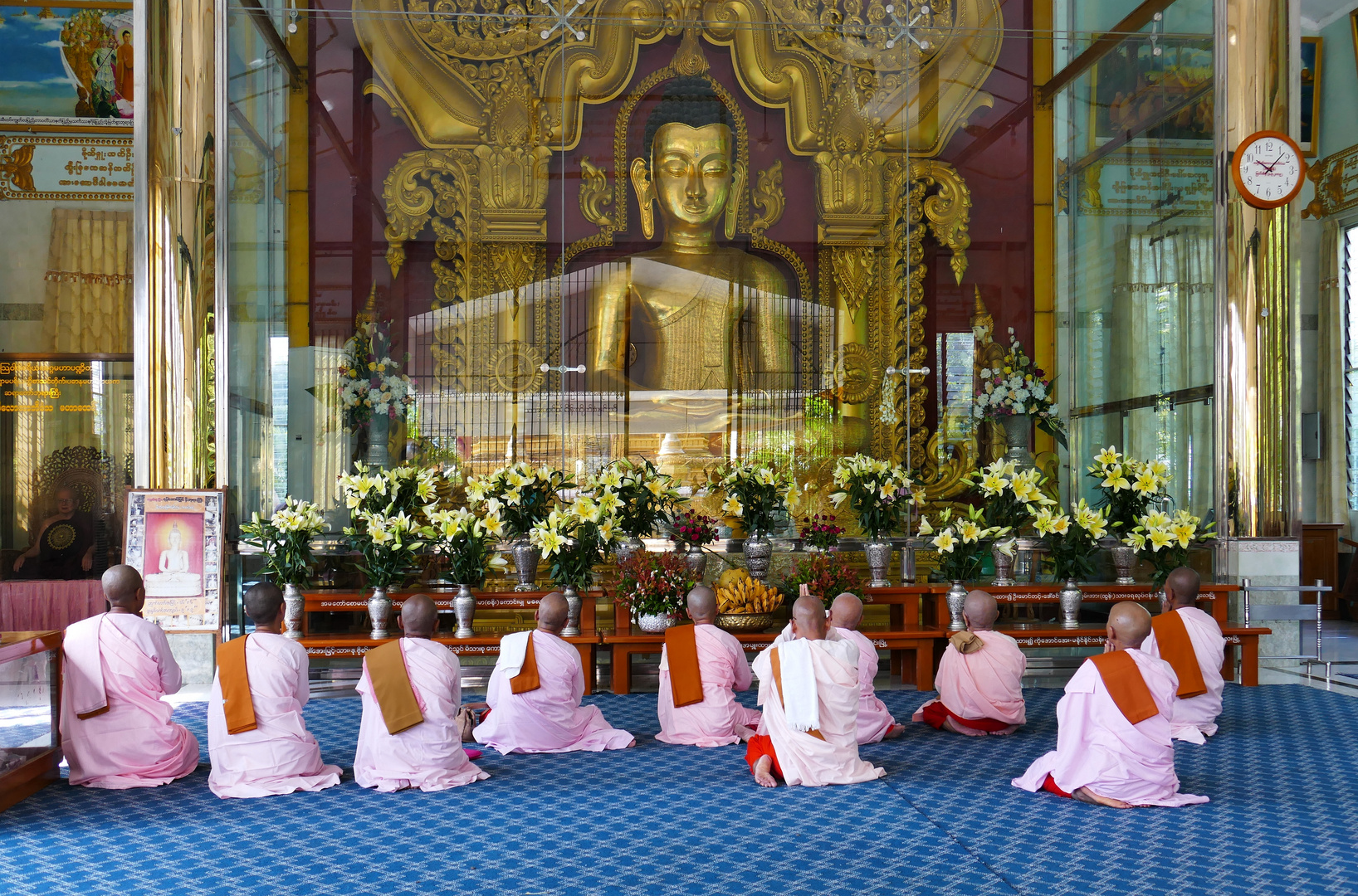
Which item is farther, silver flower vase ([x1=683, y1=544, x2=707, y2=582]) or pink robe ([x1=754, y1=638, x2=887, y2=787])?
silver flower vase ([x1=683, y1=544, x2=707, y2=582])

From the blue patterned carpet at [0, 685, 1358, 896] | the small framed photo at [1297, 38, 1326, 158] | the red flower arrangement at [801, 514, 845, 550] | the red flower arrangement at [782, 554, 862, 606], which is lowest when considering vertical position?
the blue patterned carpet at [0, 685, 1358, 896]

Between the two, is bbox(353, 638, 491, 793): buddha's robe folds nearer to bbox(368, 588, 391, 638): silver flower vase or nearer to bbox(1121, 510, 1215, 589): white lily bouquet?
bbox(368, 588, 391, 638): silver flower vase

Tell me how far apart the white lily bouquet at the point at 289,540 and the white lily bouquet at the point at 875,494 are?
11.9 feet

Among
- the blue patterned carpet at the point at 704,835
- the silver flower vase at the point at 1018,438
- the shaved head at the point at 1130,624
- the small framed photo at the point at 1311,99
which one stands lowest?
the blue patterned carpet at the point at 704,835

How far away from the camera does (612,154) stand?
937 centimetres

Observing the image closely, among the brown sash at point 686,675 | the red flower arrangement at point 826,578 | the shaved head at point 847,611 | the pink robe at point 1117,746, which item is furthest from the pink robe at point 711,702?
the pink robe at point 1117,746

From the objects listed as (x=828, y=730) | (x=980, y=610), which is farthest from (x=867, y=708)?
(x=828, y=730)

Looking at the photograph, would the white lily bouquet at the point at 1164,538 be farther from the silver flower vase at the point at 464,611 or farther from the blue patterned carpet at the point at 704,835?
the silver flower vase at the point at 464,611

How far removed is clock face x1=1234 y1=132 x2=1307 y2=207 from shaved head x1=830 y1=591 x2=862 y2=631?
4.82 meters

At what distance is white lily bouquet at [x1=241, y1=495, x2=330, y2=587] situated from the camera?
24.1ft

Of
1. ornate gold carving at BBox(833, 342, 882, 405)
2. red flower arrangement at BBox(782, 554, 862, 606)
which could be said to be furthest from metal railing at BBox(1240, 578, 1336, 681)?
ornate gold carving at BBox(833, 342, 882, 405)

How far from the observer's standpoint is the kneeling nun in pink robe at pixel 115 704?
5.02m

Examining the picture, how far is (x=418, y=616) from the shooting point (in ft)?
16.4

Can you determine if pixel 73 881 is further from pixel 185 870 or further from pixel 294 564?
pixel 294 564
